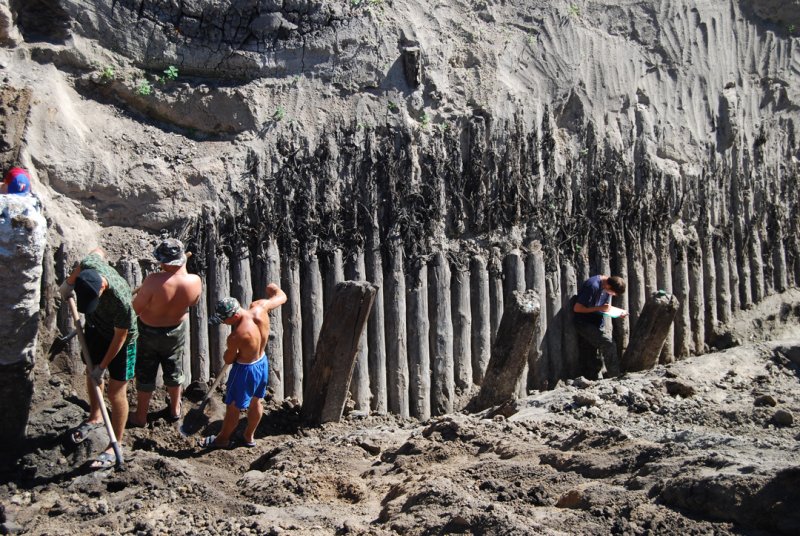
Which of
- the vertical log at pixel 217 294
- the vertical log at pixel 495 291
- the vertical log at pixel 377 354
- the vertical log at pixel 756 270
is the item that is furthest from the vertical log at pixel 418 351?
the vertical log at pixel 756 270

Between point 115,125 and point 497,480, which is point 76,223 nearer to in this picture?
point 115,125

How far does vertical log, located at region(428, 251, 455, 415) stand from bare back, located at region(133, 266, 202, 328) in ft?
9.74

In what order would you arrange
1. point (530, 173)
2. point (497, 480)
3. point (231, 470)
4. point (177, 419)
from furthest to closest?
point (530, 173) → point (177, 419) → point (231, 470) → point (497, 480)

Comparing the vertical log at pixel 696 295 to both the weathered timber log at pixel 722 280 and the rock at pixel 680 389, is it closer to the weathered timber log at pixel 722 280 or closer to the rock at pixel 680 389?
the weathered timber log at pixel 722 280

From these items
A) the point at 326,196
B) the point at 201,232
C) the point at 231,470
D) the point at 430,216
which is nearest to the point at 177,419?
the point at 231,470

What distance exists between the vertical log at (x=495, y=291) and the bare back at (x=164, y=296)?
3.70m

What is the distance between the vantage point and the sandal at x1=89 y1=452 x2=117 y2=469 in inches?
255

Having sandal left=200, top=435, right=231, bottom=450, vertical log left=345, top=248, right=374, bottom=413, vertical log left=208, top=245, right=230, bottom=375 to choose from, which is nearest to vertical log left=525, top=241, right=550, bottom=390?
vertical log left=345, top=248, right=374, bottom=413

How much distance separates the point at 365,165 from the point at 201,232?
195cm

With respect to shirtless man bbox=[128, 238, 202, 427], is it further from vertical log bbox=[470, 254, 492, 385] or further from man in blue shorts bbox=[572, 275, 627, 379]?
man in blue shorts bbox=[572, 275, 627, 379]

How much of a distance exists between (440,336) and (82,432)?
397 cm

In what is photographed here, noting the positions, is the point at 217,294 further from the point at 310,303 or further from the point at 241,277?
the point at 310,303

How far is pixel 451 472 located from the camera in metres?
6.15

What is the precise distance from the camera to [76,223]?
8.44 metres
